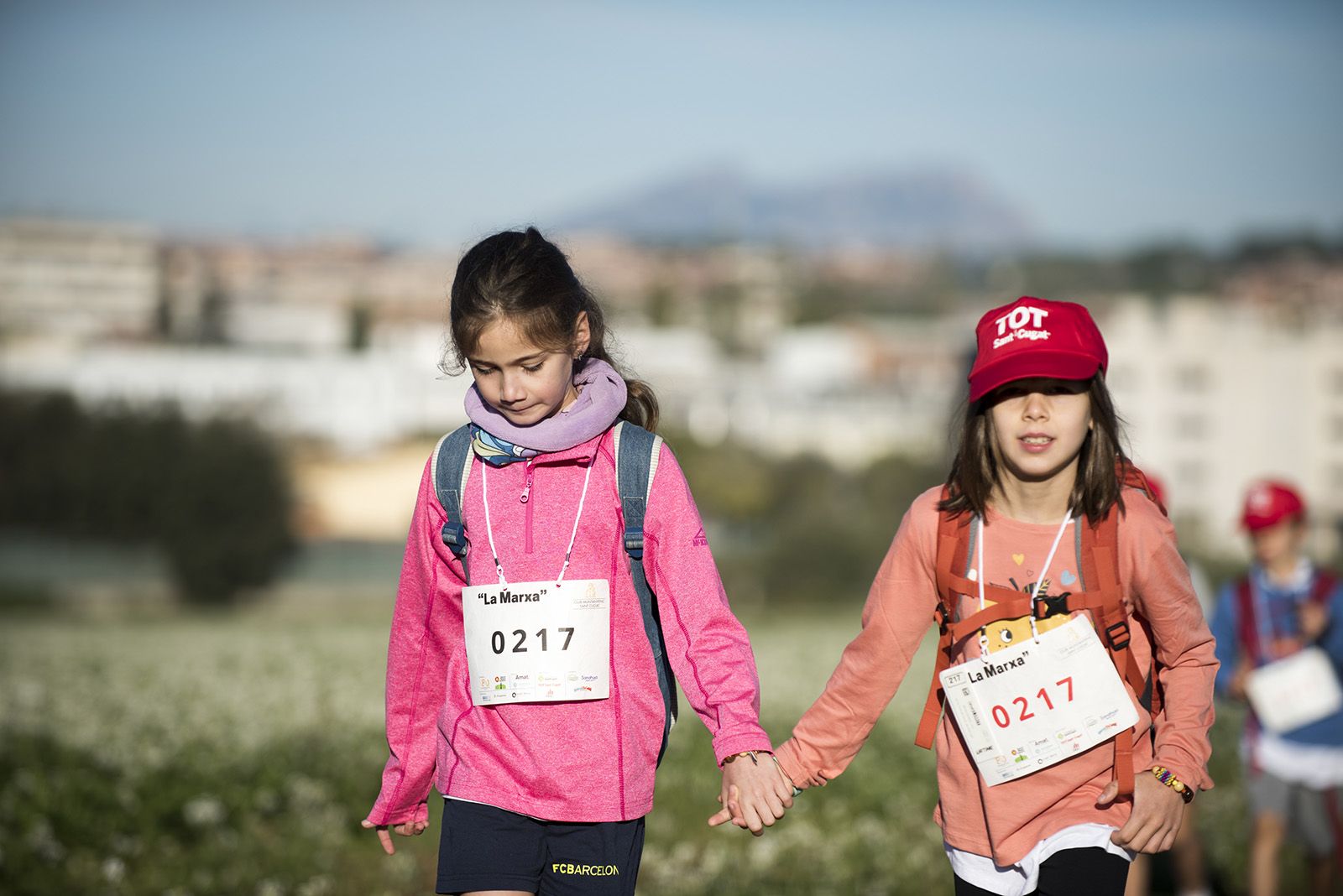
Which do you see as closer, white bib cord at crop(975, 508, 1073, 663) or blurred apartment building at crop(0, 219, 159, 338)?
white bib cord at crop(975, 508, 1073, 663)

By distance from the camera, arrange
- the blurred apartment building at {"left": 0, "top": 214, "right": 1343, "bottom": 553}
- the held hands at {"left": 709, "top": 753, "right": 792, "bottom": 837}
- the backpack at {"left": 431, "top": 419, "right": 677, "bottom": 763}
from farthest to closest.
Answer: the blurred apartment building at {"left": 0, "top": 214, "right": 1343, "bottom": 553} < the backpack at {"left": 431, "top": 419, "right": 677, "bottom": 763} < the held hands at {"left": 709, "top": 753, "right": 792, "bottom": 837}

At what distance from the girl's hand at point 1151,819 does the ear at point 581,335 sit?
177 cm

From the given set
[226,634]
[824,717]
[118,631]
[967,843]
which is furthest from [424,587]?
[118,631]

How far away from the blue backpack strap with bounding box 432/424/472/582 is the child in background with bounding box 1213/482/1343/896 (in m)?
4.34

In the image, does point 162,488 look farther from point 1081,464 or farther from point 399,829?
point 1081,464

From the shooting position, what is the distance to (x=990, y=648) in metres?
3.75

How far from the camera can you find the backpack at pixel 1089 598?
364 cm

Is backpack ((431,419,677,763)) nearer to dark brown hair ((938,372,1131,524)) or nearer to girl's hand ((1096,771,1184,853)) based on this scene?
dark brown hair ((938,372,1131,524))

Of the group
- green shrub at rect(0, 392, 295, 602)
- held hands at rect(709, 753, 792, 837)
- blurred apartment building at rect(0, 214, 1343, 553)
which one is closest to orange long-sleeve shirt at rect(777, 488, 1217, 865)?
held hands at rect(709, 753, 792, 837)

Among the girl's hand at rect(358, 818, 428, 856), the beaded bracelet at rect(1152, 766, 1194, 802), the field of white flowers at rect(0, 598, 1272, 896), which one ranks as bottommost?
the field of white flowers at rect(0, 598, 1272, 896)

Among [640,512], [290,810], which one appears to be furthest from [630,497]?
[290,810]

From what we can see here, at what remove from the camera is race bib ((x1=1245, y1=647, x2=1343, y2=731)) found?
269 inches

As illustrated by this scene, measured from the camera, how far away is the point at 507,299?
3.66 m

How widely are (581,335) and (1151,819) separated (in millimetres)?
1867
